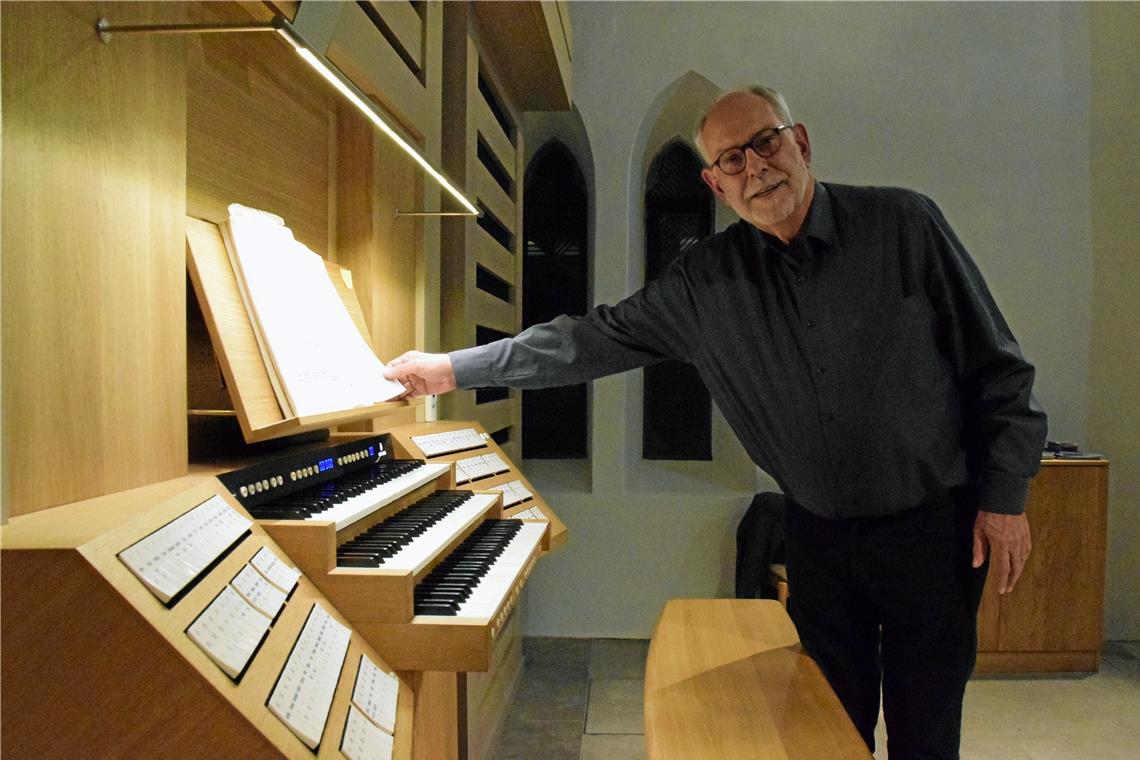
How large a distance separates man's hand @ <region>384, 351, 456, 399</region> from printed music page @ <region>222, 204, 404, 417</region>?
28 mm

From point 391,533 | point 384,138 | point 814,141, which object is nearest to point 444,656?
point 391,533

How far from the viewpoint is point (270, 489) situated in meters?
1.54

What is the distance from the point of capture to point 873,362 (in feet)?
5.89

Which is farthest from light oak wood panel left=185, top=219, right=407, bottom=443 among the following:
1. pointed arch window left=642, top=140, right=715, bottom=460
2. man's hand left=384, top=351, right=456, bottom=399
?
pointed arch window left=642, top=140, right=715, bottom=460

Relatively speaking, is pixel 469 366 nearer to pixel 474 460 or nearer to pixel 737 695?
pixel 474 460

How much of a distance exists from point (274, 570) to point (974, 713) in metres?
3.41

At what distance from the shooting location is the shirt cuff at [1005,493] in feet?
5.67

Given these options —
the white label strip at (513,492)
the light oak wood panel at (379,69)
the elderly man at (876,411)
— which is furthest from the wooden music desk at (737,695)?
the light oak wood panel at (379,69)

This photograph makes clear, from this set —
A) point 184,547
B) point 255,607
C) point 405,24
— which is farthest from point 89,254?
point 405,24

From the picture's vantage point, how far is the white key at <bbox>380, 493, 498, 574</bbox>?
4.77ft

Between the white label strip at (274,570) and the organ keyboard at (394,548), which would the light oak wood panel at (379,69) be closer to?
the organ keyboard at (394,548)

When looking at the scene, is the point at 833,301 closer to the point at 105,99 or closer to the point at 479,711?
the point at 105,99

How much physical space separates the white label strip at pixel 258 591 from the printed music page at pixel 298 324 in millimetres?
419

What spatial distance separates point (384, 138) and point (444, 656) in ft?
5.13
